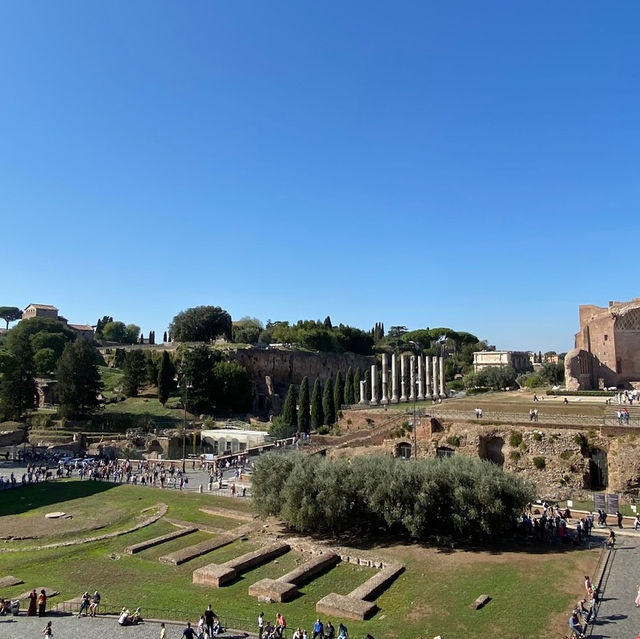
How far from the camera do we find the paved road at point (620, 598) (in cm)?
1225

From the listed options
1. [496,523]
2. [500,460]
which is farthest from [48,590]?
[500,460]

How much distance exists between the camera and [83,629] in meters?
13.1

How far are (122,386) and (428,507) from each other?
51819 millimetres

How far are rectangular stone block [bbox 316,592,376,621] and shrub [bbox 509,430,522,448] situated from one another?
54.0 ft

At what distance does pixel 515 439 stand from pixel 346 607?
56.2 ft

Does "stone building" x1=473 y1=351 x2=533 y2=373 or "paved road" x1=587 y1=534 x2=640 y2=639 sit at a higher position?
"stone building" x1=473 y1=351 x2=533 y2=373

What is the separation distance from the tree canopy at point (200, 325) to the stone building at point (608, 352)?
52709mm

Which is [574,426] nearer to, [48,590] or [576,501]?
[576,501]

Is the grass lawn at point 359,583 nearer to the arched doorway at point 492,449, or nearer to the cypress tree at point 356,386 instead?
the arched doorway at point 492,449

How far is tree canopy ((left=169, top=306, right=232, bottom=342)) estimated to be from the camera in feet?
261

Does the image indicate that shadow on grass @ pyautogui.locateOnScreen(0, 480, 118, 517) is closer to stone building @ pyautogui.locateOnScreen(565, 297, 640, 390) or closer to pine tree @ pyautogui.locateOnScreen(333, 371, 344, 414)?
pine tree @ pyautogui.locateOnScreen(333, 371, 344, 414)

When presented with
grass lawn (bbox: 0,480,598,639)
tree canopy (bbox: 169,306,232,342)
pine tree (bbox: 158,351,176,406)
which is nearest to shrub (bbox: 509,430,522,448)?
grass lawn (bbox: 0,480,598,639)

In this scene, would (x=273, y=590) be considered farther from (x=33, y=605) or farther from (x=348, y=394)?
(x=348, y=394)

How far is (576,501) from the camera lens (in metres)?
24.0
